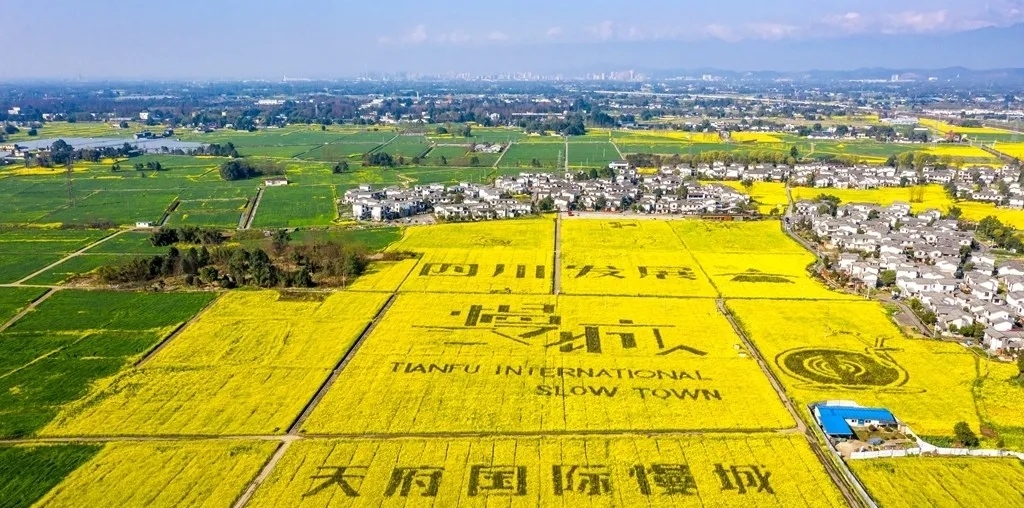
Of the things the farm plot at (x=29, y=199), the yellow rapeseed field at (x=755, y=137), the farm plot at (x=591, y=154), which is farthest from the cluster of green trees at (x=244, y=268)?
the yellow rapeseed field at (x=755, y=137)

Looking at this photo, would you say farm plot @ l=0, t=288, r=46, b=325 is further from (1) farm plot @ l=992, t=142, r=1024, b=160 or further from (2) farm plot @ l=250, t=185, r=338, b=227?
(1) farm plot @ l=992, t=142, r=1024, b=160

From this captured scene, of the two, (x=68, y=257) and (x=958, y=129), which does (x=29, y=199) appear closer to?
(x=68, y=257)

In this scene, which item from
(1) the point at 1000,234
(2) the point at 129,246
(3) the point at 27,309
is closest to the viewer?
(3) the point at 27,309

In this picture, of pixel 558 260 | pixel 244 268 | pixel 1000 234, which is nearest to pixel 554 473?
pixel 558 260

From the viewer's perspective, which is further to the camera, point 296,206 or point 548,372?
point 296,206

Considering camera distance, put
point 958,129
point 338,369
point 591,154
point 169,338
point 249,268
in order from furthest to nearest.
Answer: point 958,129 → point 591,154 → point 249,268 → point 169,338 → point 338,369

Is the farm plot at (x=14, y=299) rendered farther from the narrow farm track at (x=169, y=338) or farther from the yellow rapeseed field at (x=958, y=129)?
the yellow rapeseed field at (x=958, y=129)

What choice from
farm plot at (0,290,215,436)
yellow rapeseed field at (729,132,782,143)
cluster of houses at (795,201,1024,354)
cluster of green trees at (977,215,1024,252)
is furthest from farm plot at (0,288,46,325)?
yellow rapeseed field at (729,132,782,143)

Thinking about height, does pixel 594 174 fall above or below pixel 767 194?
above
